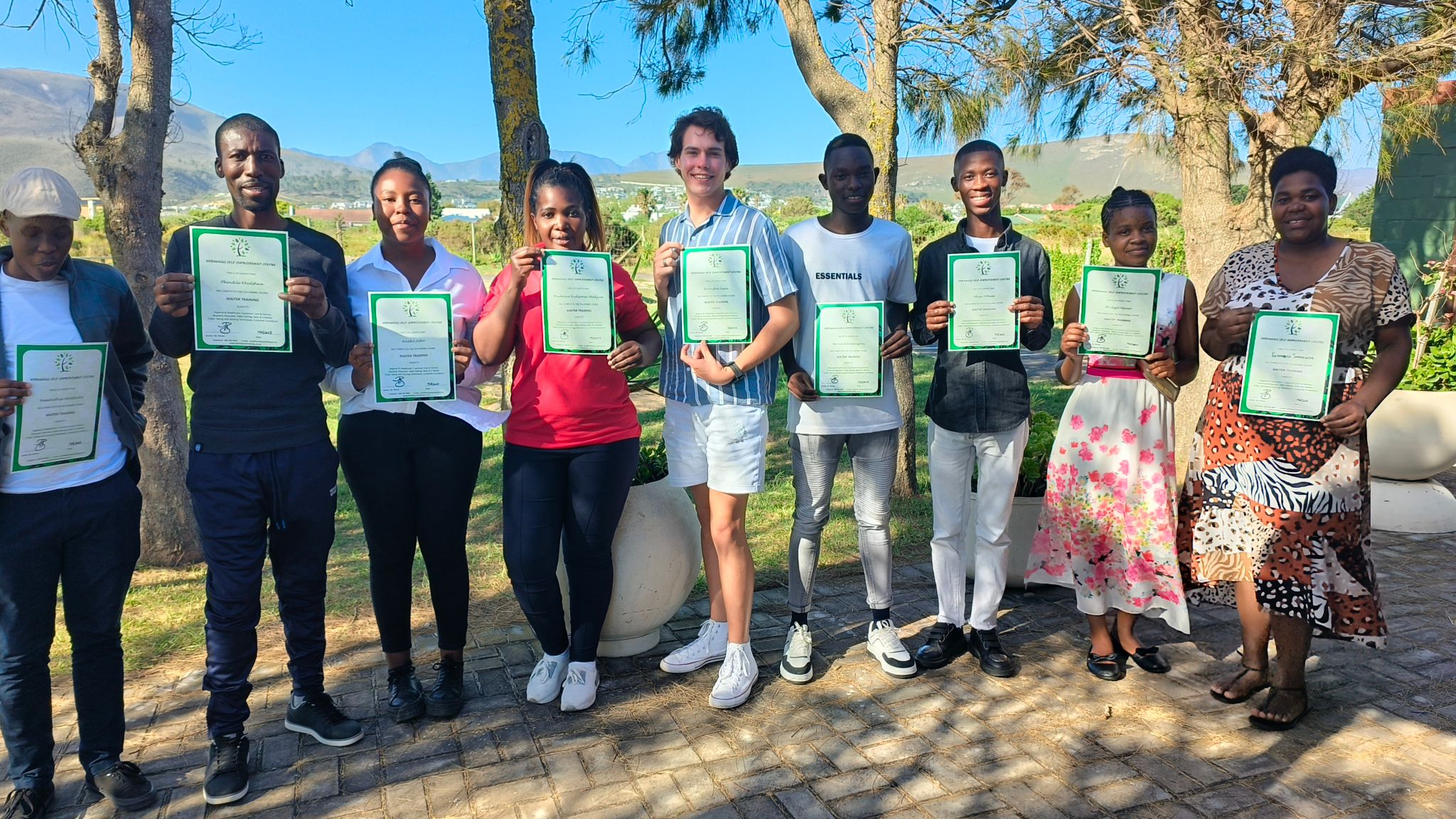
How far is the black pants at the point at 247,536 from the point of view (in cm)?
296

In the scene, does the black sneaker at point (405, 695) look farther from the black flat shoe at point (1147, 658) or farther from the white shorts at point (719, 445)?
the black flat shoe at point (1147, 658)

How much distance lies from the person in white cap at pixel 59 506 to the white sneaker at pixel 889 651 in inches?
108

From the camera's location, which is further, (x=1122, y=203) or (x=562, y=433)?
(x=1122, y=203)

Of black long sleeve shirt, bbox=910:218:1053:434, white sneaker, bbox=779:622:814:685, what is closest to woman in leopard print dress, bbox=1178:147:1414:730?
black long sleeve shirt, bbox=910:218:1053:434

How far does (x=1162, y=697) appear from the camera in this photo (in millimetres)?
3637

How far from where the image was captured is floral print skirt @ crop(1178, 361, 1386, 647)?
3.31m

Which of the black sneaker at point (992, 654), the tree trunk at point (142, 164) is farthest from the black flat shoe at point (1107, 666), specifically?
the tree trunk at point (142, 164)

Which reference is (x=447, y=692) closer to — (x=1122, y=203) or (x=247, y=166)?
(x=247, y=166)

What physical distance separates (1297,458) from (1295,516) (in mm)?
220

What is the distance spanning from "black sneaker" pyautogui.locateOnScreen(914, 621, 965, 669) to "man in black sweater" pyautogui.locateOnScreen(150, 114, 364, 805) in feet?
8.03

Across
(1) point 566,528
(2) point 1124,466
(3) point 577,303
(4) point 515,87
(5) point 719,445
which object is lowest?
(1) point 566,528

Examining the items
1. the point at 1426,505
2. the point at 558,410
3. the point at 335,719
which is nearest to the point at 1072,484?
the point at 558,410

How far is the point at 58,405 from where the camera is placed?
8.79 ft

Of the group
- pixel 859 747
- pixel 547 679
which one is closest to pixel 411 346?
pixel 547 679
